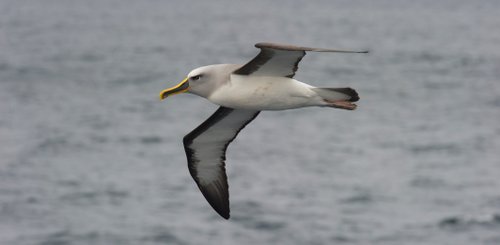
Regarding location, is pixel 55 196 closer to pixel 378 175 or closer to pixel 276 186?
pixel 276 186

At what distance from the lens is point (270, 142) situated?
57.6 metres

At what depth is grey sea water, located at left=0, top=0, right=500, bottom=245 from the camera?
4006 cm

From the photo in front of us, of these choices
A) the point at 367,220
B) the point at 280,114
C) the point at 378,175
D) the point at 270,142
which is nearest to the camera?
the point at 367,220

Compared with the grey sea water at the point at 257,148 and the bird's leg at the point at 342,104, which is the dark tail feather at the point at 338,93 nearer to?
the bird's leg at the point at 342,104

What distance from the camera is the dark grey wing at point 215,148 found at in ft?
50.1

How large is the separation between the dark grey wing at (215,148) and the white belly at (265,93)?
1.90m

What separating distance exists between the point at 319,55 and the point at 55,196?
69368 mm

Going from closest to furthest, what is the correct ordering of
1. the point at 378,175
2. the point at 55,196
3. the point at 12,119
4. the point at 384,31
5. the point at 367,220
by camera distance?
the point at 367,220 < the point at 55,196 < the point at 378,175 < the point at 12,119 < the point at 384,31

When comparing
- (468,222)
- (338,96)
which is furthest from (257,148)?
(338,96)

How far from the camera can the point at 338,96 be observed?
13.3m

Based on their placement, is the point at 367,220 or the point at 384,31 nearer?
the point at 367,220

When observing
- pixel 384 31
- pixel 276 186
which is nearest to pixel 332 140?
pixel 276 186

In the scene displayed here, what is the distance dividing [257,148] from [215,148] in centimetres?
3931

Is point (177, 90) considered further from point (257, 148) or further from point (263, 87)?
point (257, 148)
